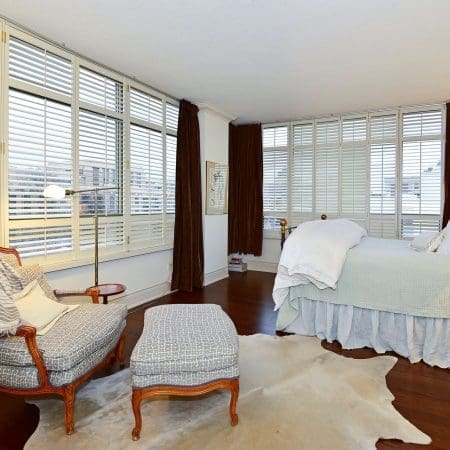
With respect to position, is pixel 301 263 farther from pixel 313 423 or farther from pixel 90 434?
pixel 90 434

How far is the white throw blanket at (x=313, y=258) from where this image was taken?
2949mm

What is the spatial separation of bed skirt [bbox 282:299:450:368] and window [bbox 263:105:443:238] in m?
2.79

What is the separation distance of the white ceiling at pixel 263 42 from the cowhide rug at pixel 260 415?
8.75 feet

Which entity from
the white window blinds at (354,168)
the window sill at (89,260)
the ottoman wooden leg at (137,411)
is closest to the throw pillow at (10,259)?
the window sill at (89,260)

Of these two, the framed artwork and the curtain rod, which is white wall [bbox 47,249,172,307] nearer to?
the framed artwork

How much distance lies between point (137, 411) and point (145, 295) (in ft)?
8.38

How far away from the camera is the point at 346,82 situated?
4039 mm

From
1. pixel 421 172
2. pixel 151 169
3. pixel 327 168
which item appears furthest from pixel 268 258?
pixel 151 169

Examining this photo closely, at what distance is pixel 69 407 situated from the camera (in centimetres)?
185

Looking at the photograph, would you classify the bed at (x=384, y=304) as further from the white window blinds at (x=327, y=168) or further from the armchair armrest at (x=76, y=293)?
the white window blinds at (x=327, y=168)

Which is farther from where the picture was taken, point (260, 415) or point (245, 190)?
point (245, 190)

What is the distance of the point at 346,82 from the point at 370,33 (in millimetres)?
1179

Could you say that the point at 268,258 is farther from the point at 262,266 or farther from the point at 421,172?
the point at 421,172

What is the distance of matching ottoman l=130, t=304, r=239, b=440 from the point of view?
1772 mm
